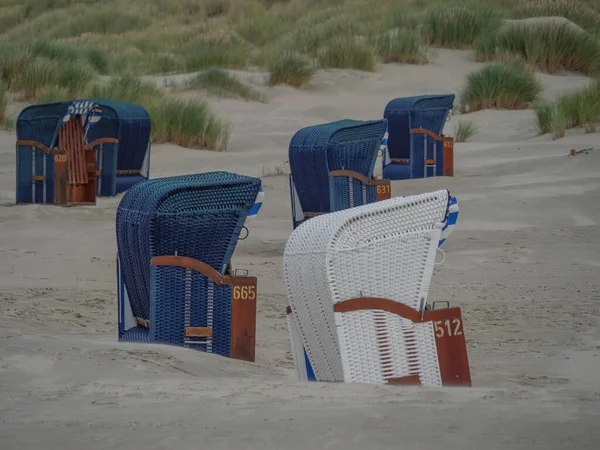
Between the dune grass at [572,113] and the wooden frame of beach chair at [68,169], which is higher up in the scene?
the dune grass at [572,113]

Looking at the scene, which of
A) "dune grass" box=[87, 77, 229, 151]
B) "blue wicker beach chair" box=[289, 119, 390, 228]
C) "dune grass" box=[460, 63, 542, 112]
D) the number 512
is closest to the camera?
the number 512

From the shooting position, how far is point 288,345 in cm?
842

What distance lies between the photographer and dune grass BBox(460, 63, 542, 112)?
79.3 ft

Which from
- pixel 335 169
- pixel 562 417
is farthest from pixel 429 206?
pixel 335 169

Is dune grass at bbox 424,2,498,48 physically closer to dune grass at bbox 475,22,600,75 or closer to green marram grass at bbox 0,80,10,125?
dune grass at bbox 475,22,600,75

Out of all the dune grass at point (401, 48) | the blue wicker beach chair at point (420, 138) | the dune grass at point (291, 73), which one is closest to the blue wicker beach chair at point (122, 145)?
the blue wicker beach chair at point (420, 138)

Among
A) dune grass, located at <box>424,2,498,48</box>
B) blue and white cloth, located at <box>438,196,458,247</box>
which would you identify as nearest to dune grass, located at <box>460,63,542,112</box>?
dune grass, located at <box>424,2,498,48</box>

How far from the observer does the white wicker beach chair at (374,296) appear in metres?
5.99

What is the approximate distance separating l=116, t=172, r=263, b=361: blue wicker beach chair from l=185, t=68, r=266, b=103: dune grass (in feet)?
60.0

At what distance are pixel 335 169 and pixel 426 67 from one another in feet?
54.0

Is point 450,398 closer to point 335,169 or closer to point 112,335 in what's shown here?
point 112,335

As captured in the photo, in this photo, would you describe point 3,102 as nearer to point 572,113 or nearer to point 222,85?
point 222,85

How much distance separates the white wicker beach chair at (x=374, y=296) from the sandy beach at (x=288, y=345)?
28 centimetres

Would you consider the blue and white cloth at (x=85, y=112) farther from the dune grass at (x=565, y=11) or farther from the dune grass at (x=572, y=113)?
the dune grass at (x=565, y=11)
